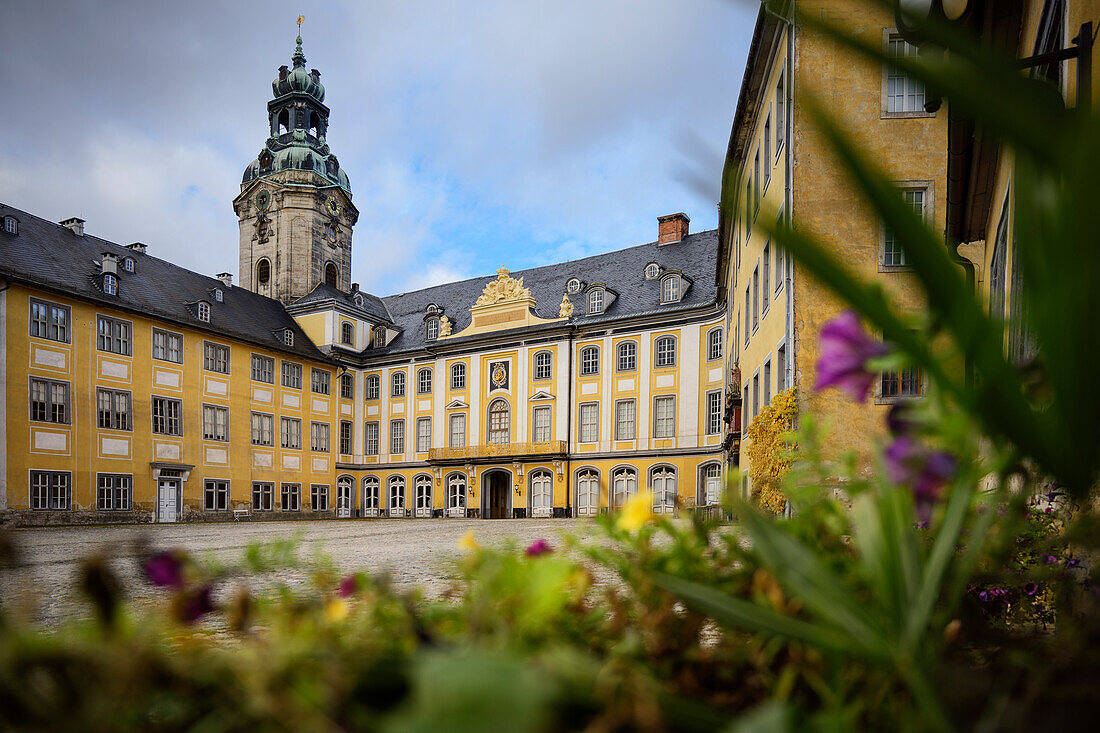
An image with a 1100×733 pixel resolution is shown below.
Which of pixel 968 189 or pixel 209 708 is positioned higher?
pixel 968 189

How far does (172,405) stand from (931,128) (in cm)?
2699

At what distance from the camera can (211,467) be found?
29500 mm

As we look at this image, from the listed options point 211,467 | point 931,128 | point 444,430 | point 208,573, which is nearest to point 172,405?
point 211,467

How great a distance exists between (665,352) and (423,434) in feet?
41.1

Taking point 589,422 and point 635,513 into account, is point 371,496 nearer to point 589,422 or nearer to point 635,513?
point 589,422

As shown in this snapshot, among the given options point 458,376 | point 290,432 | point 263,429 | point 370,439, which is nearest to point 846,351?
point 263,429

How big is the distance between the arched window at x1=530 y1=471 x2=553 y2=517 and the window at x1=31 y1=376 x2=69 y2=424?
694 inches

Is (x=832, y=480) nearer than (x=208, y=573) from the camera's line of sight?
No

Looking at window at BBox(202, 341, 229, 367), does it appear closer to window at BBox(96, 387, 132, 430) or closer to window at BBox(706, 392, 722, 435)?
window at BBox(96, 387, 132, 430)

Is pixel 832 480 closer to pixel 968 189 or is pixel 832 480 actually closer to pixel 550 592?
pixel 550 592

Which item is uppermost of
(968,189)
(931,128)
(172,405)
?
(931,128)

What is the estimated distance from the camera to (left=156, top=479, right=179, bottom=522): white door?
27.6 meters

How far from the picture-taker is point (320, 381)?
35062mm

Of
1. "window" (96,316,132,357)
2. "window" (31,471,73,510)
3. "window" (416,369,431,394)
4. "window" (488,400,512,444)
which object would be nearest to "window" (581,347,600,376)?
"window" (488,400,512,444)
